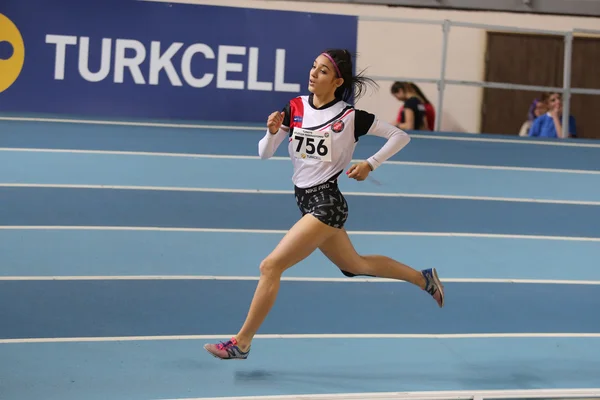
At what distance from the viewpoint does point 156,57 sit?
12.8 meters

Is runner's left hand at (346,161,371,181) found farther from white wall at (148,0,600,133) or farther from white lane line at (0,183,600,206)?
white wall at (148,0,600,133)

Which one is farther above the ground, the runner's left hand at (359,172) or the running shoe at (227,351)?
the runner's left hand at (359,172)

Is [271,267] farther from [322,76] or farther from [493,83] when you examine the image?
→ [493,83]

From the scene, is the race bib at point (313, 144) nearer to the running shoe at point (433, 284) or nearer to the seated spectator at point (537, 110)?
the running shoe at point (433, 284)

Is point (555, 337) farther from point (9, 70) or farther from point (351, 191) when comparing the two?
point (9, 70)

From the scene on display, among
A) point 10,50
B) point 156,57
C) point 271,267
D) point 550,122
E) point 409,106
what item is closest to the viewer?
point 271,267

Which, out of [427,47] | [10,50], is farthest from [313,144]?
[427,47]

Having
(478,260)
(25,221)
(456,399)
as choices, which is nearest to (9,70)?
(25,221)

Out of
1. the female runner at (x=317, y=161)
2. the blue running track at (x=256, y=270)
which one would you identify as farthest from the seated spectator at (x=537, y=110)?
the female runner at (x=317, y=161)

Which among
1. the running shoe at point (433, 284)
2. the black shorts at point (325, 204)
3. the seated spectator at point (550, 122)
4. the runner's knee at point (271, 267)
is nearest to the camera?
the runner's knee at point (271, 267)

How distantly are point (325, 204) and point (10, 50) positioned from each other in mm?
8067

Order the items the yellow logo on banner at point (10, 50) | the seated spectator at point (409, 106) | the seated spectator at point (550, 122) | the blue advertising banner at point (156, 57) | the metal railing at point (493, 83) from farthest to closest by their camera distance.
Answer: the seated spectator at point (550, 122)
the seated spectator at point (409, 106)
the metal railing at point (493, 83)
the blue advertising banner at point (156, 57)
the yellow logo on banner at point (10, 50)

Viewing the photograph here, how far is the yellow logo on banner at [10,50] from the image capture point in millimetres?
12445

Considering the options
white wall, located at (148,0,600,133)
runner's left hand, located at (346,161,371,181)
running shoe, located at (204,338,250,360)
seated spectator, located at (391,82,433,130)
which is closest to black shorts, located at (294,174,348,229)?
runner's left hand, located at (346,161,371,181)
